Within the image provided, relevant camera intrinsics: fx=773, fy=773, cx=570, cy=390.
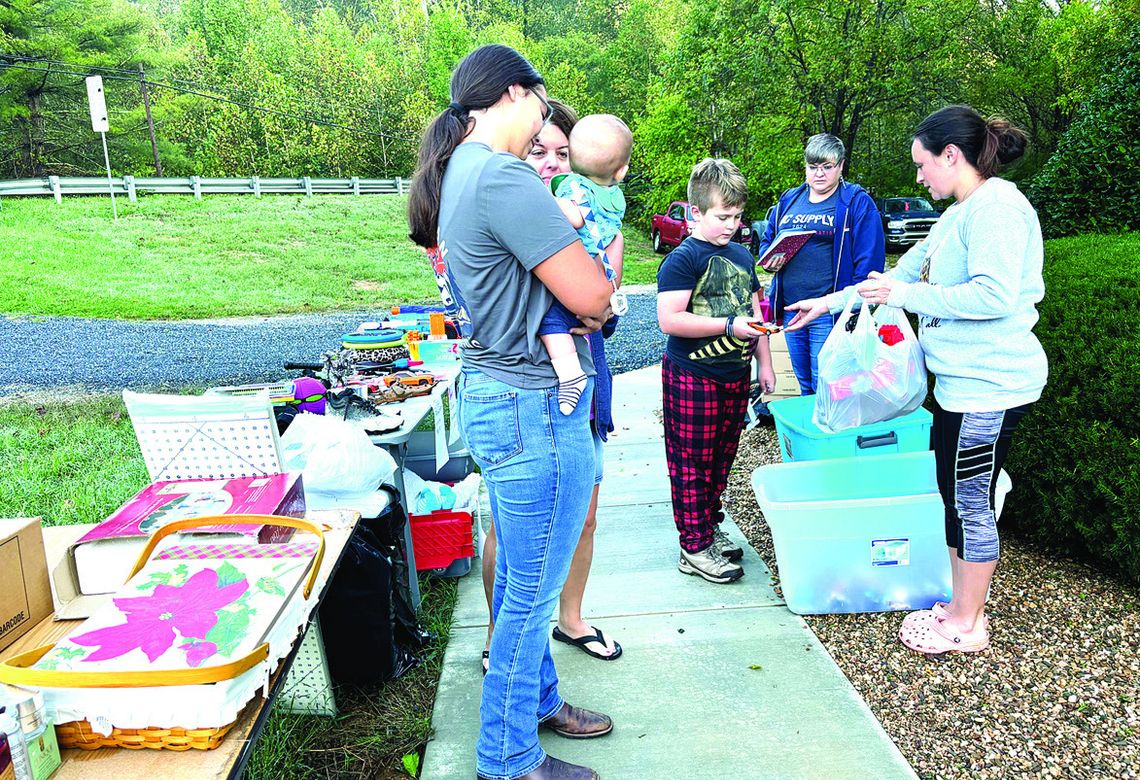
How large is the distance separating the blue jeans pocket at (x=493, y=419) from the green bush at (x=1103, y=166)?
18.6 ft

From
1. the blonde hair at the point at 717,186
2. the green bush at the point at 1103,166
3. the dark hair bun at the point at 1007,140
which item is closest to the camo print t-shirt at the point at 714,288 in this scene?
the blonde hair at the point at 717,186

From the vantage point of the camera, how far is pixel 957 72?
1585cm

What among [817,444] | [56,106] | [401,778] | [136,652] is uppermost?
[56,106]

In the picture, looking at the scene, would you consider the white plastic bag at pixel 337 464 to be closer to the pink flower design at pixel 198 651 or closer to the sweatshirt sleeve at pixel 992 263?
the pink flower design at pixel 198 651

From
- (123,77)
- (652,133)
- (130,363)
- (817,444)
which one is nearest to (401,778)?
(817,444)

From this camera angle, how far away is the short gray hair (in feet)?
13.1

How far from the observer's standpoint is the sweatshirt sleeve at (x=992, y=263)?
234cm

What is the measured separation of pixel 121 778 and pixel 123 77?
104 feet

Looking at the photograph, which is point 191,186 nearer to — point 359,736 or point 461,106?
point 359,736

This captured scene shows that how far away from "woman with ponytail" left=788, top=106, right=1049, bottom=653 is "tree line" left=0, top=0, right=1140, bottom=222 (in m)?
6.30

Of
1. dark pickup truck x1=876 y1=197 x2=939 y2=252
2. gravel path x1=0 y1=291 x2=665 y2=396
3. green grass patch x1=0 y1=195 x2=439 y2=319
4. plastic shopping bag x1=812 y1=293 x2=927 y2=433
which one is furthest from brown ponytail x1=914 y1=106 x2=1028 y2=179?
dark pickup truck x1=876 y1=197 x2=939 y2=252

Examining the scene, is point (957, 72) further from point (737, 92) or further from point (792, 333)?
point (792, 333)

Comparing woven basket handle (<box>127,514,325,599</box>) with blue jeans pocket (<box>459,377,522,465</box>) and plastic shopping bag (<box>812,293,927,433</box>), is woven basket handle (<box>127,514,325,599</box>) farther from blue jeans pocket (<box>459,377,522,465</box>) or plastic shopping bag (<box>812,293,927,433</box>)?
plastic shopping bag (<box>812,293,927,433</box>)

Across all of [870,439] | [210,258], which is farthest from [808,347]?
[210,258]
